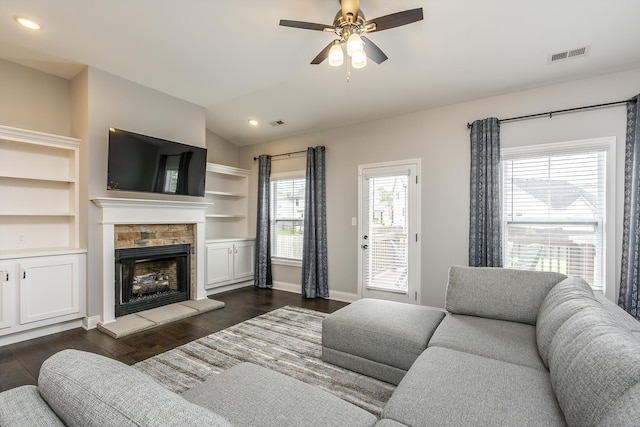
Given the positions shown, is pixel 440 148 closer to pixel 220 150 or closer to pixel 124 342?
pixel 220 150

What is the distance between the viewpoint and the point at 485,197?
3.61 m

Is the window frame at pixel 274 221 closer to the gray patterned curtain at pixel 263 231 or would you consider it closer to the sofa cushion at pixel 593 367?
the gray patterned curtain at pixel 263 231

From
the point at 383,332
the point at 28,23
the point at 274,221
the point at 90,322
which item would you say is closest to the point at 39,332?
the point at 90,322

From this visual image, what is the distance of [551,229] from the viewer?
3.40m

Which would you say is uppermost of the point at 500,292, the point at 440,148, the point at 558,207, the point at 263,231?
the point at 440,148

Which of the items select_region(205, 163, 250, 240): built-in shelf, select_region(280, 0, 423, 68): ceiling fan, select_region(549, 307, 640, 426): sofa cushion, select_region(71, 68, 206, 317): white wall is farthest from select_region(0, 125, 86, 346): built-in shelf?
select_region(549, 307, 640, 426): sofa cushion

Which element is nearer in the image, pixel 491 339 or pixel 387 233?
pixel 491 339

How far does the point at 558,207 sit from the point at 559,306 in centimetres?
202

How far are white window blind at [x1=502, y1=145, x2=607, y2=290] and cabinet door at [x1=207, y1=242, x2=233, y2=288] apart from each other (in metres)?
4.22

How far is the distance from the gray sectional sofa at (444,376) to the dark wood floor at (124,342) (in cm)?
168

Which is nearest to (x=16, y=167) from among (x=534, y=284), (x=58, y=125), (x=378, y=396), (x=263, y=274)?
(x=58, y=125)

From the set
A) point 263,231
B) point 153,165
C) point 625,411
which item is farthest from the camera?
point 263,231

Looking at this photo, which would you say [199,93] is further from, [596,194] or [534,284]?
[596,194]

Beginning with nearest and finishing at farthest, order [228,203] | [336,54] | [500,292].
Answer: [336,54] → [500,292] → [228,203]
